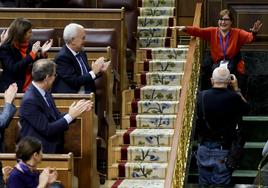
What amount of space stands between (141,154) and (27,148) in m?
2.53

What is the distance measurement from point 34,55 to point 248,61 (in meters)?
3.23

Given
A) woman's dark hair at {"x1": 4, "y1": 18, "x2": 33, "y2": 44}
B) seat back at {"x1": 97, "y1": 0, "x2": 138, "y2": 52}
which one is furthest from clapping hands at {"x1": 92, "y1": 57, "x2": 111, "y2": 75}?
seat back at {"x1": 97, "y1": 0, "x2": 138, "y2": 52}

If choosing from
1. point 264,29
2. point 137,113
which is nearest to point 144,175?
point 137,113

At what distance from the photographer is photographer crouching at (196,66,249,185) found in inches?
258

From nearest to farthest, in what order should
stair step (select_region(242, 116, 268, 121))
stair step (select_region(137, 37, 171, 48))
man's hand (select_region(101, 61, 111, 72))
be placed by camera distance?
man's hand (select_region(101, 61, 111, 72)), stair step (select_region(242, 116, 268, 121)), stair step (select_region(137, 37, 171, 48))

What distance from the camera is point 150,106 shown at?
8.05 meters

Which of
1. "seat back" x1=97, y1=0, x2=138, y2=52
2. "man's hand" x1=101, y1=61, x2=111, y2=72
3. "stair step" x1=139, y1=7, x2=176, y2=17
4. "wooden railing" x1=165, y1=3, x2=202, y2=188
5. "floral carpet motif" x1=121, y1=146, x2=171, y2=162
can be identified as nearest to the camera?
"wooden railing" x1=165, y1=3, x2=202, y2=188

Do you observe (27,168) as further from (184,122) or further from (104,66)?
(184,122)

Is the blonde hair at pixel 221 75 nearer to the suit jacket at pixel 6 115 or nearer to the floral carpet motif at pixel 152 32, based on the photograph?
the suit jacket at pixel 6 115

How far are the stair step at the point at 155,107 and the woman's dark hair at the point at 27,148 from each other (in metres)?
3.12

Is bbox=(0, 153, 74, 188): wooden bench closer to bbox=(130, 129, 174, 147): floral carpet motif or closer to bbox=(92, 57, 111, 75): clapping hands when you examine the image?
bbox=(92, 57, 111, 75): clapping hands

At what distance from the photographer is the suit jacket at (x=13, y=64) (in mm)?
6641

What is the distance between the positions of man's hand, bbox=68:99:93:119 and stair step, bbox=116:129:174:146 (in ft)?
5.86

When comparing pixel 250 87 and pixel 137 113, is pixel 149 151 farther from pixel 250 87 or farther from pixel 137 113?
pixel 250 87
